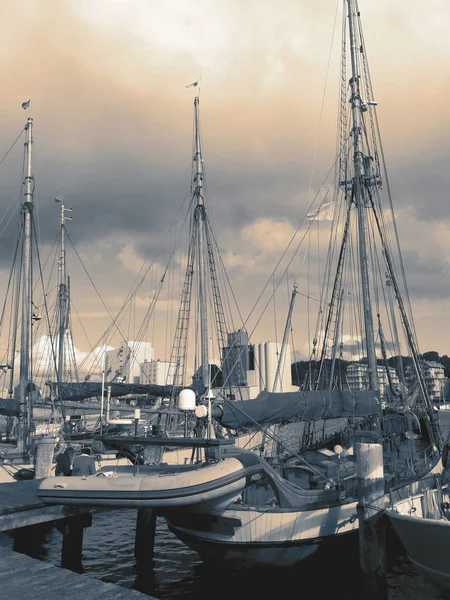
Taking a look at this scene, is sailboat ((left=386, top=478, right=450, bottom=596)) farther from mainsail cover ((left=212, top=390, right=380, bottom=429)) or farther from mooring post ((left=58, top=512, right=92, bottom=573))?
mooring post ((left=58, top=512, right=92, bottom=573))

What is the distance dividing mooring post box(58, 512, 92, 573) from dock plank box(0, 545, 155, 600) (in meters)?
6.04

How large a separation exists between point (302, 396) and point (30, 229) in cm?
2102

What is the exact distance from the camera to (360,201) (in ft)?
104

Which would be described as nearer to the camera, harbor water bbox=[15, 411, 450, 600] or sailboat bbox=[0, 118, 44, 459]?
harbor water bbox=[15, 411, 450, 600]

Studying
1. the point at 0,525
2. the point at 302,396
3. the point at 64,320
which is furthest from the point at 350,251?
the point at 64,320

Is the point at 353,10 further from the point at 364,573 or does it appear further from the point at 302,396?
the point at 364,573

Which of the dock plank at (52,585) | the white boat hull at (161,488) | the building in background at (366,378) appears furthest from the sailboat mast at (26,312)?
the building in background at (366,378)

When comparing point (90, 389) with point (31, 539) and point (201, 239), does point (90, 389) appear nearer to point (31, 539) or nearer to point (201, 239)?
point (201, 239)

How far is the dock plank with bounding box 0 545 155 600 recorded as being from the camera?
8.09 m

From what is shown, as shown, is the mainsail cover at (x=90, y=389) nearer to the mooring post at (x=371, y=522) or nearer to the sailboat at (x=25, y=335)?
the sailboat at (x=25, y=335)

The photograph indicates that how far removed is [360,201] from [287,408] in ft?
64.1

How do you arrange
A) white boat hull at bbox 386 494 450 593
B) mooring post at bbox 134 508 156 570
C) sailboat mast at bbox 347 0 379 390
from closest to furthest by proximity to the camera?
1. white boat hull at bbox 386 494 450 593
2. mooring post at bbox 134 508 156 570
3. sailboat mast at bbox 347 0 379 390

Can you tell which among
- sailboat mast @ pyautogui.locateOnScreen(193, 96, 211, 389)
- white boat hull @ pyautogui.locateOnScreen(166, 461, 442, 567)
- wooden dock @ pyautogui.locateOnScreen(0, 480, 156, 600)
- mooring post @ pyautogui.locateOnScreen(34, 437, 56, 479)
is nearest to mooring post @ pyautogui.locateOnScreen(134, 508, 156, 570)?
wooden dock @ pyautogui.locateOnScreen(0, 480, 156, 600)

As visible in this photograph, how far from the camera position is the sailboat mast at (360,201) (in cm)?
2856
